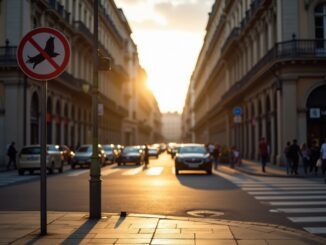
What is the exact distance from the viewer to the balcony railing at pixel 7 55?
33.5 m

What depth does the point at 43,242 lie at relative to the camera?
7.41 metres

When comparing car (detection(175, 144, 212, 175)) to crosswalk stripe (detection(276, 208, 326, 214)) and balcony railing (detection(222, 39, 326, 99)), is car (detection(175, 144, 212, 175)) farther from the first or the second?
crosswalk stripe (detection(276, 208, 326, 214))

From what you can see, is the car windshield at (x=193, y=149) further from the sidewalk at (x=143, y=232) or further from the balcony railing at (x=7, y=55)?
the sidewalk at (x=143, y=232)

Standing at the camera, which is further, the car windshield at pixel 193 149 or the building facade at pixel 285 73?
the building facade at pixel 285 73

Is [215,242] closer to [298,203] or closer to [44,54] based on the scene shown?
[44,54]

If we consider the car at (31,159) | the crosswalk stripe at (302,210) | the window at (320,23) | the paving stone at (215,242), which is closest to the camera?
the paving stone at (215,242)

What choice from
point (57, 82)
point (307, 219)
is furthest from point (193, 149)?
point (307, 219)

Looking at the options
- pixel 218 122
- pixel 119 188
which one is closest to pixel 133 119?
pixel 218 122

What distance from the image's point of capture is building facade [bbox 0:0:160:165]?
3397 cm

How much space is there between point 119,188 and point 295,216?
26.2ft

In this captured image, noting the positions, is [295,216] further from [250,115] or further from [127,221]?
[250,115]

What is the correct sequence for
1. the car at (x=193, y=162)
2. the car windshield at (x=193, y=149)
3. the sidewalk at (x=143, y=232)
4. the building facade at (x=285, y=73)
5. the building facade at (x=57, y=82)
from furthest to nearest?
the building facade at (x=57, y=82) → the building facade at (x=285, y=73) → the car windshield at (x=193, y=149) → the car at (x=193, y=162) → the sidewalk at (x=143, y=232)

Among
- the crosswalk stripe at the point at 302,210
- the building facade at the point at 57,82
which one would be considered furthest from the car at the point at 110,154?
the crosswalk stripe at the point at 302,210

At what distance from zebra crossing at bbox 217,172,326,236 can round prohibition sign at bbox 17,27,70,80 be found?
5180mm
